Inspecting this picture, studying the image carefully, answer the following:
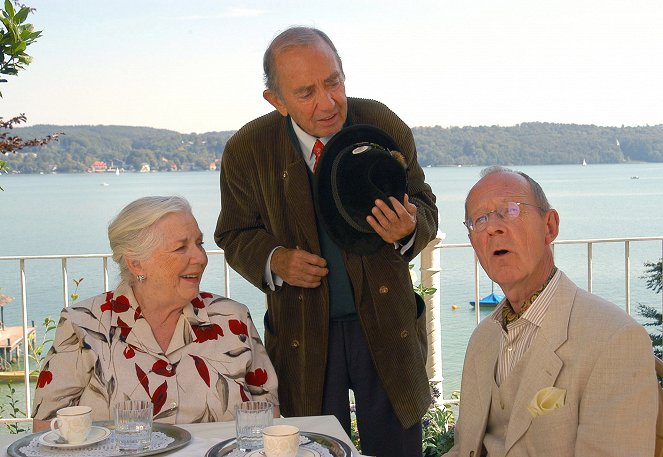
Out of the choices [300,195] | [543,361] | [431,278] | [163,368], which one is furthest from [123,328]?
[431,278]

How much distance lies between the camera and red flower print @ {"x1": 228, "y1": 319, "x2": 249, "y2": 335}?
2.65 metres

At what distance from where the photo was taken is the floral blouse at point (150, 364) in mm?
2488

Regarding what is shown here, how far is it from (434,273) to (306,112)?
269 centimetres

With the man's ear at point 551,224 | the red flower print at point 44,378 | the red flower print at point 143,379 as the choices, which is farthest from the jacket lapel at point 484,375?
the red flower print at point 44,378

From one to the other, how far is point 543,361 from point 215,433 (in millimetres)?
835

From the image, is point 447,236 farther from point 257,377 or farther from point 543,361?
point 543,361

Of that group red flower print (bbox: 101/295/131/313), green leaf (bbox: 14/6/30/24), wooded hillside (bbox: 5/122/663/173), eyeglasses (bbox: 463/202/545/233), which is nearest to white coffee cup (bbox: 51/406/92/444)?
red flower print (bbox: 101/295/131/313)

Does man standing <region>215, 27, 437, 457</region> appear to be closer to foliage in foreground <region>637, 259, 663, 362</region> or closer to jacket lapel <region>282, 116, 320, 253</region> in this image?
jacket lapel <region>282, 116, 320, 253</region>

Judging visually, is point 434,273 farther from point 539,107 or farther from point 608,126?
point 539,107

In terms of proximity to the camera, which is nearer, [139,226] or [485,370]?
[485,370]

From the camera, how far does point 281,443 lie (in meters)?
1.86

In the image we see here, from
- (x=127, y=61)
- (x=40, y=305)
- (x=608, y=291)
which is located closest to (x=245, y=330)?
(x=40, y=305)

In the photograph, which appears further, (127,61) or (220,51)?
(127,61)

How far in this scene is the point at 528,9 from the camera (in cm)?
3775
